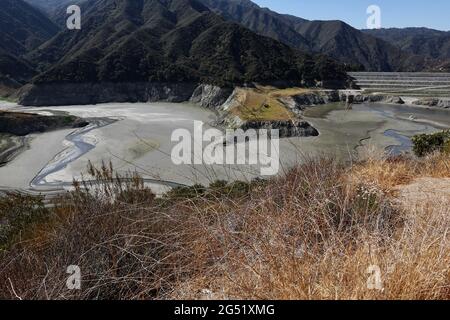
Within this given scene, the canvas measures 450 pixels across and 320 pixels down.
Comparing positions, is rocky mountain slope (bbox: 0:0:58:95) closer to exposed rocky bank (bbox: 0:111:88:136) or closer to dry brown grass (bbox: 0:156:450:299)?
exposed rocky bank (bbox: 0:111:88:136)

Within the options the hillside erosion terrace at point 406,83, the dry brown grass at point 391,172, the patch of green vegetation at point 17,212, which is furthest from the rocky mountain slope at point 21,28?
the dry brown grass at point 391,172

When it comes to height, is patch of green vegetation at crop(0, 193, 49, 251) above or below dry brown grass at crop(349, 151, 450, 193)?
below

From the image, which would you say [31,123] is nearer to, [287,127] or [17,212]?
[287,127]

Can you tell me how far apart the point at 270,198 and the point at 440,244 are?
1.18m

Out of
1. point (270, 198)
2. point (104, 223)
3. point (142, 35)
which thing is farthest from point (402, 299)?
point (142, 35)

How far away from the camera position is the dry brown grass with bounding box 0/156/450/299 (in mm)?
2223

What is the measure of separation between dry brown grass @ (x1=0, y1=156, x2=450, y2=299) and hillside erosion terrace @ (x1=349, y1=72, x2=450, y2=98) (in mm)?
68630

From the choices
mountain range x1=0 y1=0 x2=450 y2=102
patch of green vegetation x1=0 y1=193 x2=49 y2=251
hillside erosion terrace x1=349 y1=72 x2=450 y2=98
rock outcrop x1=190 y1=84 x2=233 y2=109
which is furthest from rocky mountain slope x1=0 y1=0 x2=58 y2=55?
patch of green vegetation x1=0 y1=193 x2=49 y2=251

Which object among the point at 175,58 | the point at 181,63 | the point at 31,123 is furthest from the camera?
the point at 175,58

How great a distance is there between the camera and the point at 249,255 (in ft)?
8.73

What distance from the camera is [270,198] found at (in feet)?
10.4

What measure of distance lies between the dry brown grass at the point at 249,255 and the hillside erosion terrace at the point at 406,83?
225ft

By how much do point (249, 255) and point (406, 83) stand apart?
80167 millimetres

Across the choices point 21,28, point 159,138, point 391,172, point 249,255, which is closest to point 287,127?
point 159,138
